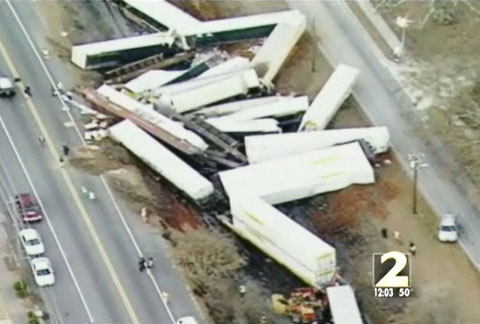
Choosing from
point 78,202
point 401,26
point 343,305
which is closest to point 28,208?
point 78,202

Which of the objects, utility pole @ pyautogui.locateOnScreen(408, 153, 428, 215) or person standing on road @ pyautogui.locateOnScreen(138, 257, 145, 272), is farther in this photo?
utility pole @ pyautogui.locateOnScreen(408, 153, 428, 215)

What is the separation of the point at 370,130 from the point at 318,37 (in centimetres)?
1110

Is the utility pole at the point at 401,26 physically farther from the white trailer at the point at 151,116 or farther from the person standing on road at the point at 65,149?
the person standing on road at the point at 65,149

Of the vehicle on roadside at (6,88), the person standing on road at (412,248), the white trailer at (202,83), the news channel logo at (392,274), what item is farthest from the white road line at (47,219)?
the person standing on road at (412,248)

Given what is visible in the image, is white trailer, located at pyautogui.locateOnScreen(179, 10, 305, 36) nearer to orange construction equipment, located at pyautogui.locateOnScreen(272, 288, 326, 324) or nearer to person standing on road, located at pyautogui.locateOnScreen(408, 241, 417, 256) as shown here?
person standing on road, located at pyautogui.locateOnScreen(408, 241, 417, 256)

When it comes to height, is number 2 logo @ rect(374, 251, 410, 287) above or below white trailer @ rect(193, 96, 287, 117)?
below

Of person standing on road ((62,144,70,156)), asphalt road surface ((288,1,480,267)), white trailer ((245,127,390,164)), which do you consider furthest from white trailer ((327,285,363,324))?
person standing on road ((62,144,70,156))

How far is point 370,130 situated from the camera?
108 m

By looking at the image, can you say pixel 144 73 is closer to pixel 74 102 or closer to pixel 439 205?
pixel 74 102

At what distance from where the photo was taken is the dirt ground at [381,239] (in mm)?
98812

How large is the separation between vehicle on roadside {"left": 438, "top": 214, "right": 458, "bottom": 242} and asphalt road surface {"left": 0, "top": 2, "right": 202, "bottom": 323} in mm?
13171

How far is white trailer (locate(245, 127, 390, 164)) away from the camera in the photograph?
106938 millimetres

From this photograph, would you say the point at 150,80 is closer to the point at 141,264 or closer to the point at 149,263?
the point at 149,263

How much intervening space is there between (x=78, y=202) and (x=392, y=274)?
1631 centimetres
